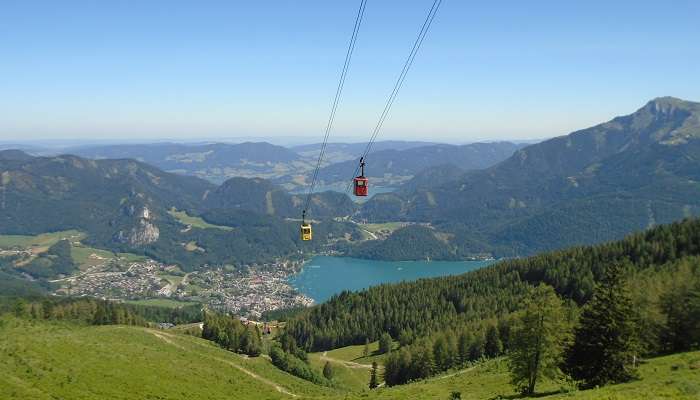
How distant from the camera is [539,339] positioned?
109 ft

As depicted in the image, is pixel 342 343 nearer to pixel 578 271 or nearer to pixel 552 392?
pixel 578 271

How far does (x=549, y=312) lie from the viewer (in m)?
33.7

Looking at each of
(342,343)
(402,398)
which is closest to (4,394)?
(402,398)

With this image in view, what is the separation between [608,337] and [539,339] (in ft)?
13.1

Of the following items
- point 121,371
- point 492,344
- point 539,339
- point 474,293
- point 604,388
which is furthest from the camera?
point 474,293

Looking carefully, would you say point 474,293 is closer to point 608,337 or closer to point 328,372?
point 328,372

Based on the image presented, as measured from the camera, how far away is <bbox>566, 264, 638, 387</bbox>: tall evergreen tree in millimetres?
31672

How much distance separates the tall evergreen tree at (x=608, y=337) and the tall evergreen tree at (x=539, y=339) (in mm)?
1324

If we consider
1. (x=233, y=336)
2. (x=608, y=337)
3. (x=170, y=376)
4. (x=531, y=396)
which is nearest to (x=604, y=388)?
(x=608, y=337)

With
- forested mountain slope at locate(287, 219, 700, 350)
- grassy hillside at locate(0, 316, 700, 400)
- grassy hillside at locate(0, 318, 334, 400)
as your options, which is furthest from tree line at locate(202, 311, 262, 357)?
forested mountain slope at locate(287, 219, 700, 350)

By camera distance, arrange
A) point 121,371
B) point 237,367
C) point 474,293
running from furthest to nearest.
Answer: point 474,293 < point 237,367 < point 121,371

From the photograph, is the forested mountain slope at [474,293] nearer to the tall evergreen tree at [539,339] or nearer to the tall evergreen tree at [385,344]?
the tall evergreen tree at [385,344]

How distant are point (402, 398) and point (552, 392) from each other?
34.3ft

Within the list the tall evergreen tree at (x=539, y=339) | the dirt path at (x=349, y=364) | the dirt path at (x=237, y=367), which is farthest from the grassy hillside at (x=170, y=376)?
the dirt path at (x=349, y=364)
